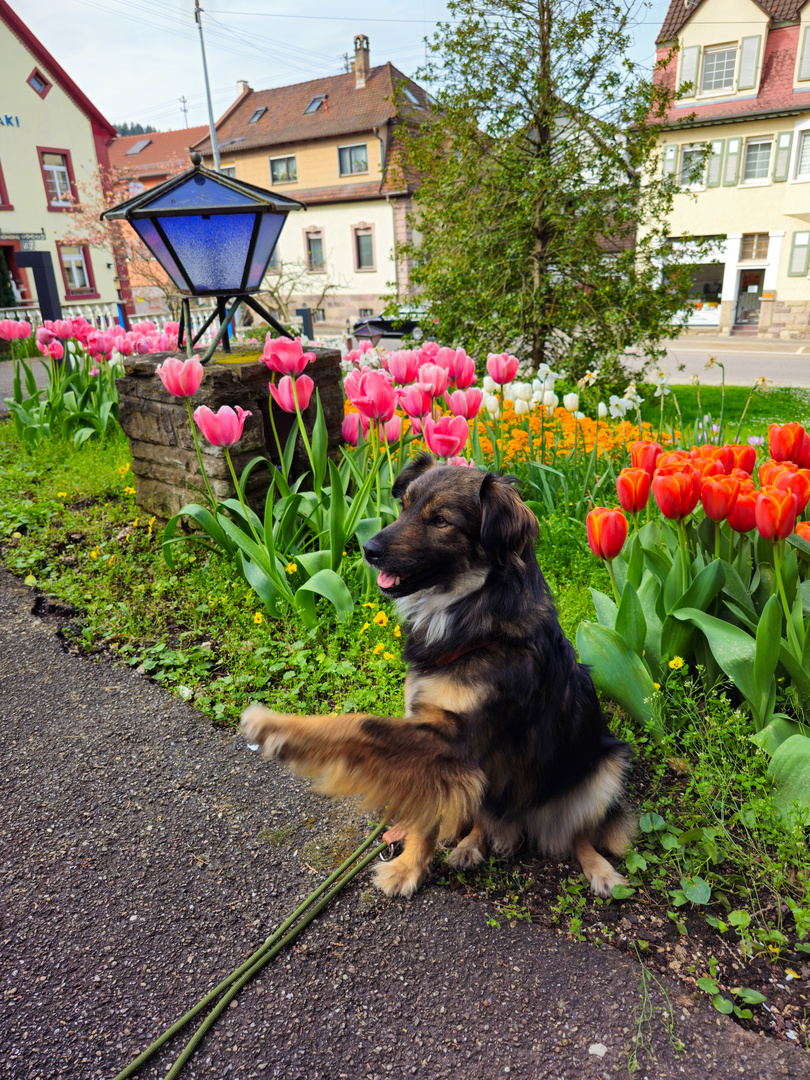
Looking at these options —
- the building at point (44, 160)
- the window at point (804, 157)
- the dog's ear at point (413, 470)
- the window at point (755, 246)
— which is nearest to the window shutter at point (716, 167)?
the window at point (755, 246)

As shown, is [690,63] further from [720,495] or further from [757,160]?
[720,495]

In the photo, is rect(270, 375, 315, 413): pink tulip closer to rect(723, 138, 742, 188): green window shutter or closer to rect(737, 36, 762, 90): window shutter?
rect(723, 138, 742, 188): green window shutter

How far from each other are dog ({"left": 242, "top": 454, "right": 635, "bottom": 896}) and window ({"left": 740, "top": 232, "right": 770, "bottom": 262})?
95.2 ft

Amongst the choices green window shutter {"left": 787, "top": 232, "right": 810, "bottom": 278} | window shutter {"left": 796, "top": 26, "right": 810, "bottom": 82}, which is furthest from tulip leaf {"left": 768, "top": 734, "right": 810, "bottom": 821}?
window shutter {"left": 796, "top": 26, "right": 810, "bottom": 82}

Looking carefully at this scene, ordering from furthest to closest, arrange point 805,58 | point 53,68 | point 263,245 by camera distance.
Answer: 1. point 53,68
2. point 805,58
3. point 263,245

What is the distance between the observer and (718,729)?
7.65 feet

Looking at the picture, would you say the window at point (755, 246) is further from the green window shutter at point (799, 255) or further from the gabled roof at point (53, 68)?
the gabled roof at point (53, 68)

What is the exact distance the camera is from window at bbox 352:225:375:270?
105 feet

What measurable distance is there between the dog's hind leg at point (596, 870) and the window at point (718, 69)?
31046mm

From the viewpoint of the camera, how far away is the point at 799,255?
2422cm

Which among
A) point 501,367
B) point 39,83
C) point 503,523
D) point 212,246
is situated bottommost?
point 503,523

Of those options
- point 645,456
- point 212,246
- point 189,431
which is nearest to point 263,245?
point 212,246

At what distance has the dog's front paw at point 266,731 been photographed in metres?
1.72

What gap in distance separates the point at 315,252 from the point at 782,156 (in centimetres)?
2142
